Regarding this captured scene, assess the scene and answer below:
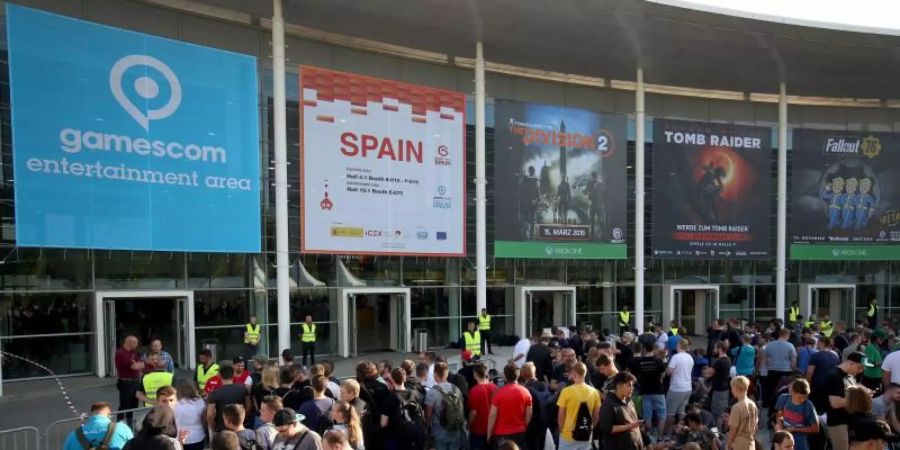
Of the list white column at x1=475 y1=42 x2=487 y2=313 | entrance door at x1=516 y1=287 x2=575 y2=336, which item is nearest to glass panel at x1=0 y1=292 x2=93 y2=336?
white column at x1=475 y1=42 x2=487 y2=313

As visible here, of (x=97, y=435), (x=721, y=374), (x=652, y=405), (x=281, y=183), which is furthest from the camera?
(x=281, y=183)

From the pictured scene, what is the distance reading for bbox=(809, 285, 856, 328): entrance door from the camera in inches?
1057

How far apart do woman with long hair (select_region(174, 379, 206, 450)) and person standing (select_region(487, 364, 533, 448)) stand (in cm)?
325

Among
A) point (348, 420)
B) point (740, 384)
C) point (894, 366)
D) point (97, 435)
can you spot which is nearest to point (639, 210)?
point (894, 366)

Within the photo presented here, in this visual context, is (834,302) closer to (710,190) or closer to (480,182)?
(710,190)

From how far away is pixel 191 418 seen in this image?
23.2 feet

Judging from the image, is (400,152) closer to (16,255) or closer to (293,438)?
(16,255)

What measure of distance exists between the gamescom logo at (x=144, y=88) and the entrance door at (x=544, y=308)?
12.5m

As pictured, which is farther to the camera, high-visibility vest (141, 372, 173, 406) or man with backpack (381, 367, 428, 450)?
high-visibility vest (141, 372, 173, 406)

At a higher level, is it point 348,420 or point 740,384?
point 740,384

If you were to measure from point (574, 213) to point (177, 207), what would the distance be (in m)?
12.8

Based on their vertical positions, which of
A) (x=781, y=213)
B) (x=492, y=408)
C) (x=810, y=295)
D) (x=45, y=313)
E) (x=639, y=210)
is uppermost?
(x=639, y=210)

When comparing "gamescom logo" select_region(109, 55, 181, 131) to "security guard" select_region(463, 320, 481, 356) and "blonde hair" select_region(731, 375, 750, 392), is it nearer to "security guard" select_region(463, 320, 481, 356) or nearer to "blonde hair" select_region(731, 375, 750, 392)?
"security guard" select_region(463, 320, 481, 356)

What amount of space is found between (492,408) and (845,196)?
24378 mm
